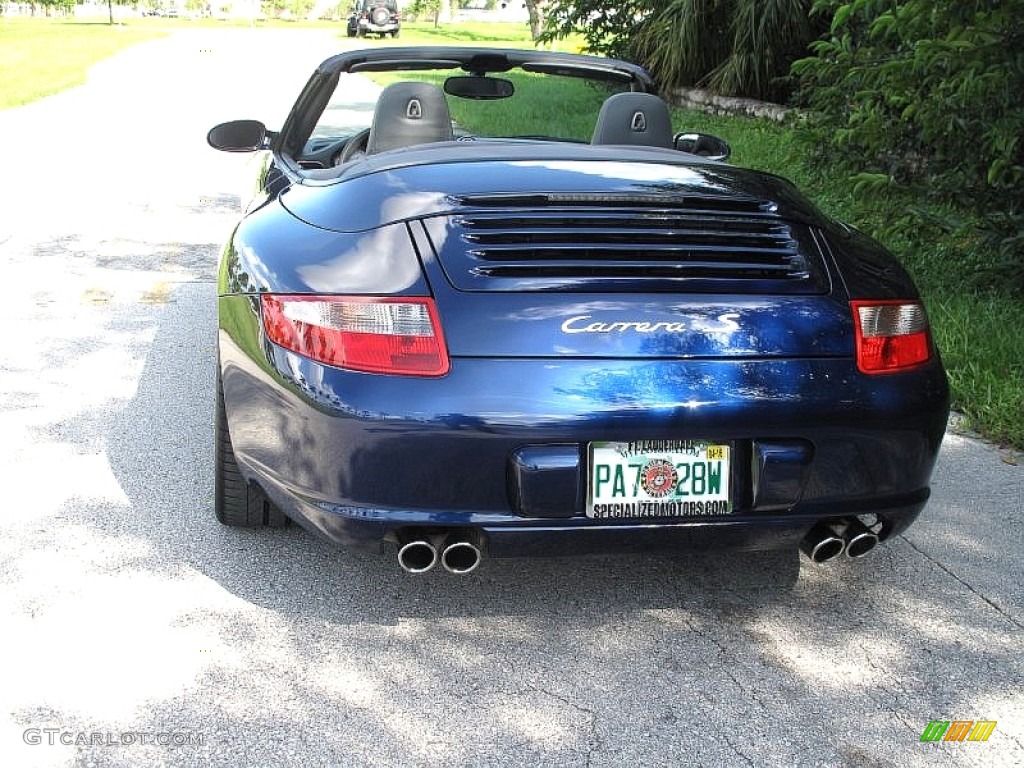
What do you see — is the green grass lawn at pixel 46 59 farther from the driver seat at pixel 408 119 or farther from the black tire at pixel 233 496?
the black tire at pixel 233 496

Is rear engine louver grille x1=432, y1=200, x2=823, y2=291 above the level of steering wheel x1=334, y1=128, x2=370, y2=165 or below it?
above

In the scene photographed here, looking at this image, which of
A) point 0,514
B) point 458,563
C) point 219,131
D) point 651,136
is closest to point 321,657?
point 458,563

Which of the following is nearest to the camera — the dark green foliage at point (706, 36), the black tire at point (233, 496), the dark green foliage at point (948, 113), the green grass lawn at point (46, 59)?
the black tire at point (233, 496)

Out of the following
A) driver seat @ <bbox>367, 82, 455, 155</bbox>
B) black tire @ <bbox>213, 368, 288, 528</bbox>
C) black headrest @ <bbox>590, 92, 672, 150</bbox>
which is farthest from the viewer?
black headrest @ <bbox>590, 92, 672, 150</bbox>

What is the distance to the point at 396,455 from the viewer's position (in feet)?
9.44

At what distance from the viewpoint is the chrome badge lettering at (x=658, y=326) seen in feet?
9.51

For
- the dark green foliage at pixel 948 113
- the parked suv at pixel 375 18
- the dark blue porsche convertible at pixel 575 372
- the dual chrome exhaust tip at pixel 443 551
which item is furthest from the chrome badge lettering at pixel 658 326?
the parked suv at pixel 375 18

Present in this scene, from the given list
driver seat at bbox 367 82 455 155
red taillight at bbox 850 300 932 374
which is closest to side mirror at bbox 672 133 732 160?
driver seat at bbox 367 82 455 155

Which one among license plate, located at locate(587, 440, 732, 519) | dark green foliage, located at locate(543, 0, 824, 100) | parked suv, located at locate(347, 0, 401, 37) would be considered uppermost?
license plate, located at locate(587, 440, 732, 519)

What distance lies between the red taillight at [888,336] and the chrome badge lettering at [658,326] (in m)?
0.35

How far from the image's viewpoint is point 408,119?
4.30 metres

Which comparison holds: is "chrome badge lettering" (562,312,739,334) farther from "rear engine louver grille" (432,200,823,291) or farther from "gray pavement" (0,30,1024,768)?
"gray pavement" (0,30,1024,768)

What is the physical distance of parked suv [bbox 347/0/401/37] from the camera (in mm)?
56000

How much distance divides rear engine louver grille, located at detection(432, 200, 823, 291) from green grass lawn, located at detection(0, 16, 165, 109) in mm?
19071
